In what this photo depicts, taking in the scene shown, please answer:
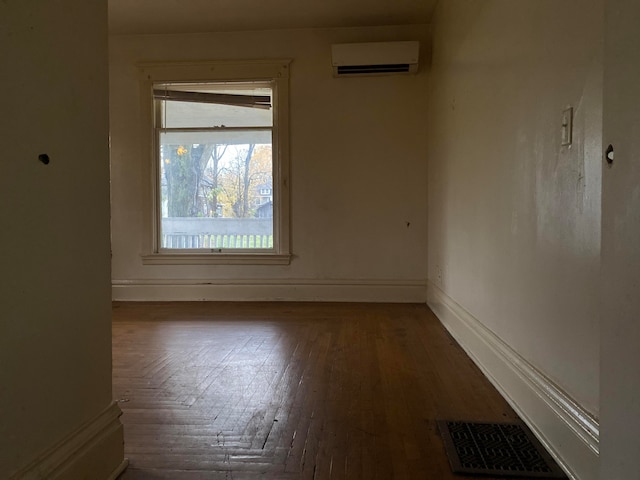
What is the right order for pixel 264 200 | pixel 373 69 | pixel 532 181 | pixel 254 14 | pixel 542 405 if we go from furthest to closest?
pixel 264 200 < pixel 373 69 < pixel 254 14 < pixel 532 181 < pixel 542 405

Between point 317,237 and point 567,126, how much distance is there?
306 cm

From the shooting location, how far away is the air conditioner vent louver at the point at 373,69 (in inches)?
158

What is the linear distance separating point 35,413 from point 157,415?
0.81 metres

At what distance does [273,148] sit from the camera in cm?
432

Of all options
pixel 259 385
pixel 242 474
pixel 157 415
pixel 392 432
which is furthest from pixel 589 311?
pixel 157 415

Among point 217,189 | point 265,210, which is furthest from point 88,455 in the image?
Result: point 217,189

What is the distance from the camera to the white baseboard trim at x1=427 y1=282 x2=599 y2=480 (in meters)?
1.20

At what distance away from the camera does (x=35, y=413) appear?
94cm

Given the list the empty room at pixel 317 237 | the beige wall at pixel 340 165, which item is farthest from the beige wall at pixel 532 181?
the beige wall at pixel 340 165

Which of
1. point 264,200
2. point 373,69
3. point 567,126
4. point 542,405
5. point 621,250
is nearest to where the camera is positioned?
point 621,250

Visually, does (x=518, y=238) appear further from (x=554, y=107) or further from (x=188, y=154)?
(x=188, y=154)

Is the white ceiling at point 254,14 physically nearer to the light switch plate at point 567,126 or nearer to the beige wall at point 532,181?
the beige wall at point 532,181

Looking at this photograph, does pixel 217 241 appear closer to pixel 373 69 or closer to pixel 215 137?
pixel 215 137

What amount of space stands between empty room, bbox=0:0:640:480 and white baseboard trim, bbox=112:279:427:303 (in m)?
0.02
